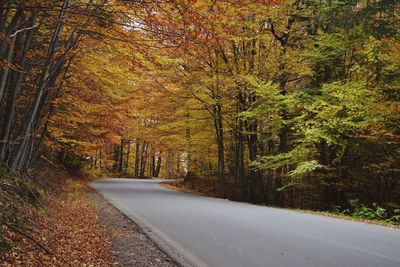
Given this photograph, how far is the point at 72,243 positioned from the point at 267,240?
3993mm

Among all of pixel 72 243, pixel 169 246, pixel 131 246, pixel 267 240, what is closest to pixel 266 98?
pixel 267 240

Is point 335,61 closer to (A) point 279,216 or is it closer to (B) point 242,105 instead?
(B) point 242,105

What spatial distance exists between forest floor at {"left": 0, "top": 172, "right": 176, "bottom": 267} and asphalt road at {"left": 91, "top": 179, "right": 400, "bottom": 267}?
1.65 feet

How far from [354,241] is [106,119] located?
1623cm

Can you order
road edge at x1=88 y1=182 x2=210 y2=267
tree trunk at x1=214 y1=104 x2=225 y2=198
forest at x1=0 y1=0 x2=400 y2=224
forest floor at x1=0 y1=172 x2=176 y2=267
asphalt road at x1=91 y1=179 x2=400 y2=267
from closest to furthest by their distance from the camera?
forest floor at x1=0 y1=172 x2=176 y2=267
road edge at x1=88 y1=182 x2=210 y2=267
asphalt road at x1=91 y1=179 x2=400 y2=267
forest at x1=0 y1=0 x2=400 y2=224
tree trunk at x1=214 y1=104 x2=225 y2=198

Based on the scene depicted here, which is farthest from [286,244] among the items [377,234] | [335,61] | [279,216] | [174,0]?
[335,61]

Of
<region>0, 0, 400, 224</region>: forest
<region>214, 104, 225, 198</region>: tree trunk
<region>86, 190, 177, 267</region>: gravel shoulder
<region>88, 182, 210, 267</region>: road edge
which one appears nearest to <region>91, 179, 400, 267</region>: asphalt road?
<region>88, 182, 210, 267</region>: road edge

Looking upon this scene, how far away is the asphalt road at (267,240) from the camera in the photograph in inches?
273

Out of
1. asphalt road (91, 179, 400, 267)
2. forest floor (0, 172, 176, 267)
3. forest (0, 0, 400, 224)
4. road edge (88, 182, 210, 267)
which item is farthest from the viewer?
forest (0, 0, 400, 224)

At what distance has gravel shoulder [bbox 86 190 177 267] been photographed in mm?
6852

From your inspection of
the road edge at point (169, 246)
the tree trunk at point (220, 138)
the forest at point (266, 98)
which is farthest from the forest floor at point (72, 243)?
the tree trunk at point (220, 138)

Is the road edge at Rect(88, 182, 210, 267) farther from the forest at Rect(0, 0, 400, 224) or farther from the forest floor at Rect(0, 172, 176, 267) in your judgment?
the forest at Rect(0, 0, 400, 224)

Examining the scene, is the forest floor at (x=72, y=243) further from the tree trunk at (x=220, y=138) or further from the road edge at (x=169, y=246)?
the tree trunk at (x=220, y=138)

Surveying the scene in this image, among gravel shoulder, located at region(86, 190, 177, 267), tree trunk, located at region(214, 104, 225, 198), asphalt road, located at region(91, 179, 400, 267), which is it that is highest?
tree trunk, located at region(214, 104, 225, 198)
